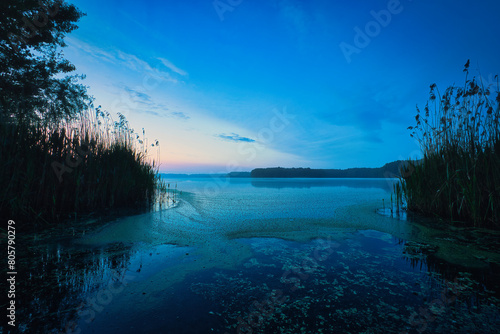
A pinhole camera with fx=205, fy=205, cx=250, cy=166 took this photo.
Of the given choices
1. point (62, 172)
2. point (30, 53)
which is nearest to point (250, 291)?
point (62, 172)

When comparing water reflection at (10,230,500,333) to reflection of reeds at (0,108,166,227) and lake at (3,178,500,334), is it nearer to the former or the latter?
lake at (3,178,500,334)

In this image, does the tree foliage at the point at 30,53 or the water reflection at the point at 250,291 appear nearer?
the water reflection at the point at 250,291

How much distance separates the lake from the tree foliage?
8032mm

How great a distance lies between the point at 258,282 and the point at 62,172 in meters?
3.96

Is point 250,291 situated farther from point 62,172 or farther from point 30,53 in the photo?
point 30,53

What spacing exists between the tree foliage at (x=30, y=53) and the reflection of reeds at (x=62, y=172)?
4.60 metres

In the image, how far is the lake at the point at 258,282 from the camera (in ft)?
3.58

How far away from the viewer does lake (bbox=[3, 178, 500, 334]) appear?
3.58ft

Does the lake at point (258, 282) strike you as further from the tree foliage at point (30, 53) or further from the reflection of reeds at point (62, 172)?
the tree foliage at point (30, 53)

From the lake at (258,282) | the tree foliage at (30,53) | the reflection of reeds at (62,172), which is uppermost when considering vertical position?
the tree foliage at (30,53)

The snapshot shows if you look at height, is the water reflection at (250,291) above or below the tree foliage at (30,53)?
below

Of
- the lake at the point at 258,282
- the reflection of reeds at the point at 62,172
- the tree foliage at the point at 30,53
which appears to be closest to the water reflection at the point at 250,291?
the lake at the point at 258,282

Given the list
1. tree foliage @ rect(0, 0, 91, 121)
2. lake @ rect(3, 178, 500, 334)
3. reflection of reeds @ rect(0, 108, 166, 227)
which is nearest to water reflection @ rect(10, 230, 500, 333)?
lake @ rect(3, 178, 500, 334)

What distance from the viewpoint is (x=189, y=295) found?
1360 millimetres
